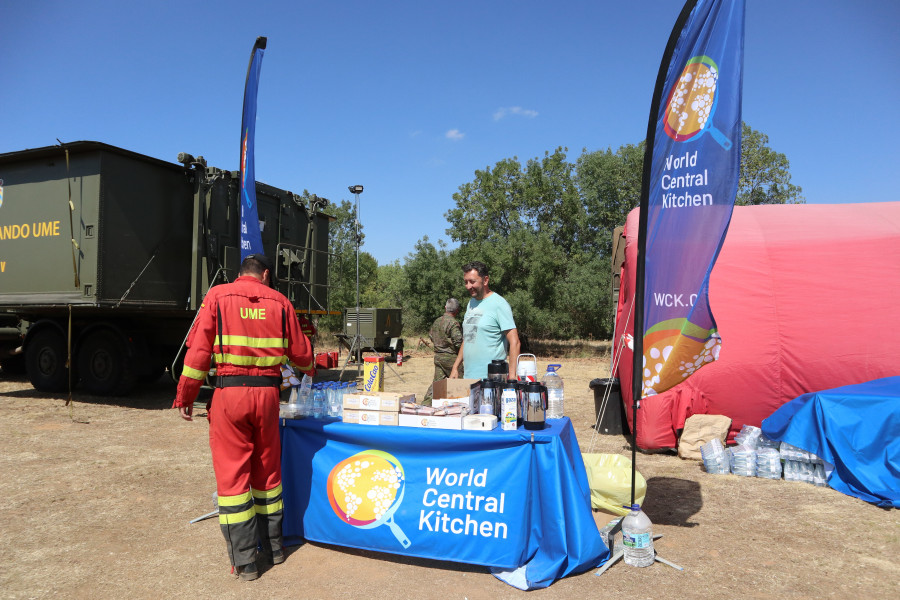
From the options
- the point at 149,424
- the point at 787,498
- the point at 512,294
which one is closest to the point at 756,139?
the point at 512,294

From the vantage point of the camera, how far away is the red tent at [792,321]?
21.4 feet

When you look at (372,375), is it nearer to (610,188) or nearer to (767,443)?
(767,443)

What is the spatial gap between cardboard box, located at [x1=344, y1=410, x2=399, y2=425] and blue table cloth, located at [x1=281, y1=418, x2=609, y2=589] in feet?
0.26

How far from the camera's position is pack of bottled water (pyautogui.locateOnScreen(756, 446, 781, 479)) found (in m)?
5.80

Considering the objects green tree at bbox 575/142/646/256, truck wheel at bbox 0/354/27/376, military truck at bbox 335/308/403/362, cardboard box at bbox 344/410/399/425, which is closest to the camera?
cardboard box at bbox 344/410/399/425

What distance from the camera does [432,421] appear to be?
3.80 metres

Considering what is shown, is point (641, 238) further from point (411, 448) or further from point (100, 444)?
point (100, 444)

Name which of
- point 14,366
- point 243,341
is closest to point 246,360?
point 243,341

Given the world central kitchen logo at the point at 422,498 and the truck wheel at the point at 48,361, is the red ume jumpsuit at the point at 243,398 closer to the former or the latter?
the world central kitchen logo at the point at 422,498

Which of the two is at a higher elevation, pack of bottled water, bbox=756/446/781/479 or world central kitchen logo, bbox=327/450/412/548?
world central kitchen logo, bbox=327/450/412/548

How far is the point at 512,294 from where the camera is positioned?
2042cm

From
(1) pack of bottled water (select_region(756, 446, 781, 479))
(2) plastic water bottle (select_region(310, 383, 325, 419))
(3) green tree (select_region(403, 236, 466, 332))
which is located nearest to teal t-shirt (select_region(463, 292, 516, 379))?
(2) plastic water bottle (select_region(310, 383, 325, 419))

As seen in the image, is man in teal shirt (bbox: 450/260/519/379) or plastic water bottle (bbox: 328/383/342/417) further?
man in teal shirt (bbox: 450/260/519/379)

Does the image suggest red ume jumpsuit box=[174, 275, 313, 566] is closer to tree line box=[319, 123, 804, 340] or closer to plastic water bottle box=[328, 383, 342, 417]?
plastic water bottle box=[328, 383, 342, 417]
